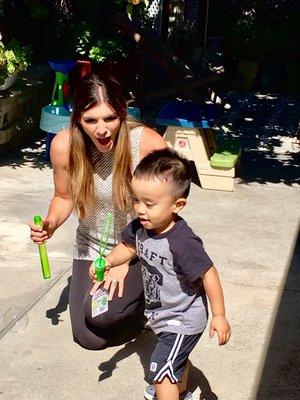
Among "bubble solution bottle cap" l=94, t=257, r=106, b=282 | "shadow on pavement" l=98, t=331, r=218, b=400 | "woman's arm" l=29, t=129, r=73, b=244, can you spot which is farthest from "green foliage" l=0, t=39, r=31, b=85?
"bubble solution bottle cap" l=94, t=257, r=106, b=282

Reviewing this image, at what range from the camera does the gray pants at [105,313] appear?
362 cm

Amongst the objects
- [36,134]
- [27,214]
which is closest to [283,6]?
[36,134]

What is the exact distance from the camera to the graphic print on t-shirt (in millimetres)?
3025

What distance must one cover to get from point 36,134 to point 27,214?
3400mm

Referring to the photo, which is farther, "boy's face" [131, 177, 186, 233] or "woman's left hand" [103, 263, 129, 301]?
"woman's left hand" [103, 263, 129, 301]

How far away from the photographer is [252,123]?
1073 cm

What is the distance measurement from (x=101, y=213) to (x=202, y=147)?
Answer: 11.7 feet

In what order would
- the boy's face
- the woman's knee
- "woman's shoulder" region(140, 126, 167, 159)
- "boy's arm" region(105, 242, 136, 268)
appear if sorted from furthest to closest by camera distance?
the woman's knee → "woman's shoulder" region(140, 126, 167, 159) → "boy's arm" region(105, 242, 136, 268) → the boy's face

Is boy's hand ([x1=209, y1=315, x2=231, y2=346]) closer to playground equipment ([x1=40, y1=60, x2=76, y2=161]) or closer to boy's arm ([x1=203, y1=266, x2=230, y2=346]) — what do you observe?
boy's arm ([x1=203, y1=266, x2=230, y2=346])

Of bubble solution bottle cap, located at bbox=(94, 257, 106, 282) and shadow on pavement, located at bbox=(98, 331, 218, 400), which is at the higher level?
bubble solution bottle cap, located at bbox=(94, 257, 106, 282)

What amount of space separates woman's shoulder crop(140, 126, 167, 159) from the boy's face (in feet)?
2.44

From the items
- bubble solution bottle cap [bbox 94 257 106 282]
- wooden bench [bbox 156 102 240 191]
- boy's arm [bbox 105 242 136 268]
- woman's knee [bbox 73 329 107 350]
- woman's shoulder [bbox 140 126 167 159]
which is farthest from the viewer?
wooden bench [bbox 156 102 240 191]

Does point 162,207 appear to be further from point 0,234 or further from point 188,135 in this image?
point 188,135

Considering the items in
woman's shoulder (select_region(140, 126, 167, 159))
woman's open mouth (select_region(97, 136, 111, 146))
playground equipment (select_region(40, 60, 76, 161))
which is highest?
woman's open mouth (select_region(97, 136, 111, 146))
